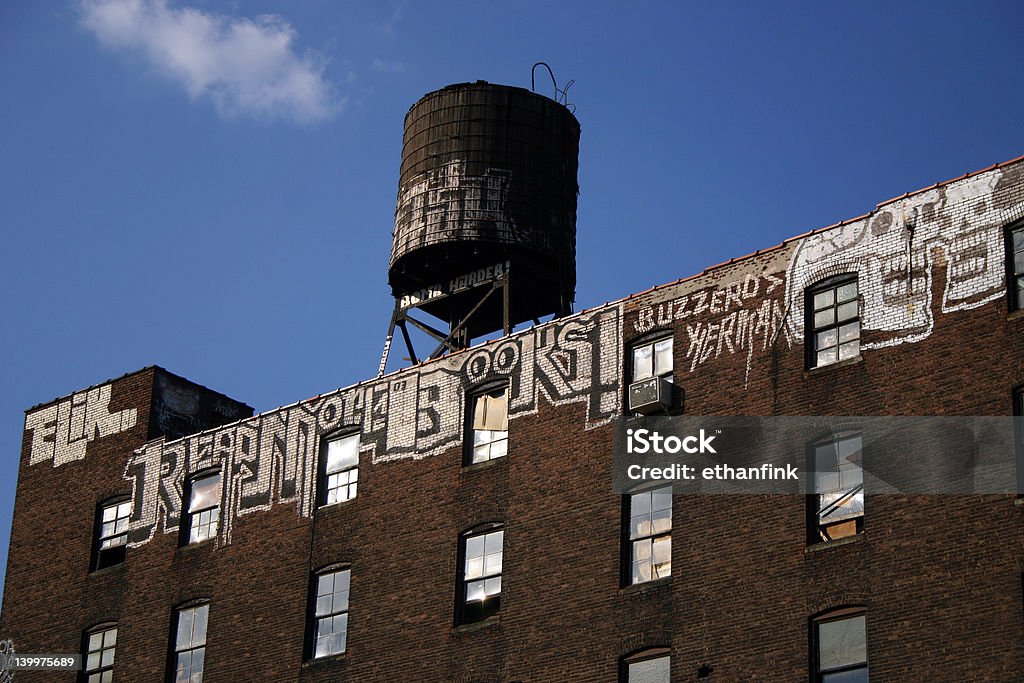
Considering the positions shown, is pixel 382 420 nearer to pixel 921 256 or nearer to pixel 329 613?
pixel 329 613

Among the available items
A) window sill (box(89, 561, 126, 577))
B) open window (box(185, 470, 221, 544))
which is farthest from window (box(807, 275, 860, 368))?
window sill (box(89, 561, 126, 577))

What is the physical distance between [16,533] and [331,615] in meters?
11.7

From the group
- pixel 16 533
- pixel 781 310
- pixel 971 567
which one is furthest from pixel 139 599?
pixel 971 567

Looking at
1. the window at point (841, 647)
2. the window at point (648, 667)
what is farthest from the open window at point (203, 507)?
the window at point (841, 647)

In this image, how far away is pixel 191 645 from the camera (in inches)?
1630

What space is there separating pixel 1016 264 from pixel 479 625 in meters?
12.5

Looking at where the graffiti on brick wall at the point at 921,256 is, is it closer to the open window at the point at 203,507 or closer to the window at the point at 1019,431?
the window at the point at 1019,431

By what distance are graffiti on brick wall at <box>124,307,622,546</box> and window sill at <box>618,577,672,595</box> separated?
Answer: 3.59 metres

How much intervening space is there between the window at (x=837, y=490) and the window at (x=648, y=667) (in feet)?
11.7

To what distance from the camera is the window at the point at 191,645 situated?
135 feet

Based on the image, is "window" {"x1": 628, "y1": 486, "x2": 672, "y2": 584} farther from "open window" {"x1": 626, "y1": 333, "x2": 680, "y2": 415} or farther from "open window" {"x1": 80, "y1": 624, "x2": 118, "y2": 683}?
"open window" {"x1": 80, "y1": 624, "x2": 118, "y2": 683}

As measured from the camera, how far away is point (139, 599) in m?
42.8

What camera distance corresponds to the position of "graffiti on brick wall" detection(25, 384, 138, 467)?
46000mm

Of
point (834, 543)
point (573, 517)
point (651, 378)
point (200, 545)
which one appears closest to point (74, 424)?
point (200, 545)
